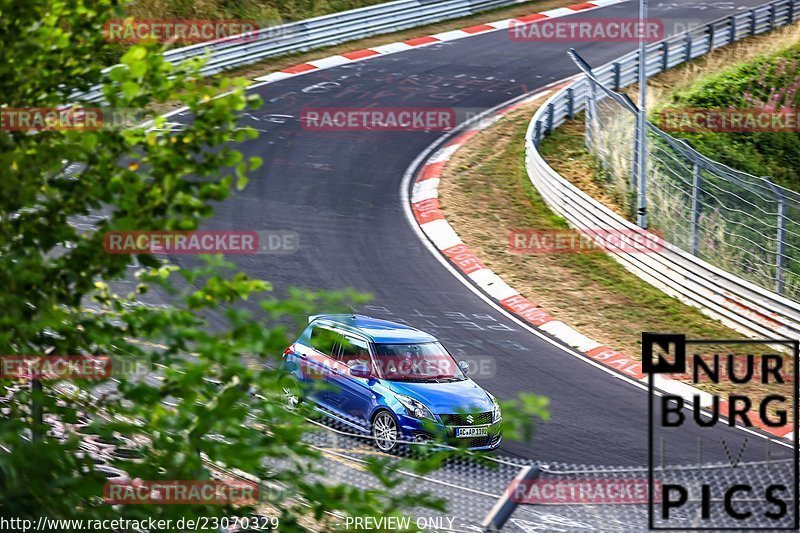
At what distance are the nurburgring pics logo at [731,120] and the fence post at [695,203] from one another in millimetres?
8241

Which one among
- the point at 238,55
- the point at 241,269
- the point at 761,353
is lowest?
the point at 761,353

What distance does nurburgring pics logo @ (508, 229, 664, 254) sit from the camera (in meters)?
19.7

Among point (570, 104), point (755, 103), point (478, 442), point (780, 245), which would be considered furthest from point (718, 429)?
point (755, 103)

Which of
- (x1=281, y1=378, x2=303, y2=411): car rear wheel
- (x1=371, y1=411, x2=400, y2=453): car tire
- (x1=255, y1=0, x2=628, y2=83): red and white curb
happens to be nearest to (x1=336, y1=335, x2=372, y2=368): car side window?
(x1=371, y1=411, x2=400, y2=453): car tire

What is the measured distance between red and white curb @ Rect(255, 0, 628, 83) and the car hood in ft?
58.3

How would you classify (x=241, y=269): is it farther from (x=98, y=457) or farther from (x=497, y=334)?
(x=98, y=457)

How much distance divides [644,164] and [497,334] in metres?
5.31

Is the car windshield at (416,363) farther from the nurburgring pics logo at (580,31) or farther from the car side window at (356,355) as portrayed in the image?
the nurburgring pics logo at (580,31)

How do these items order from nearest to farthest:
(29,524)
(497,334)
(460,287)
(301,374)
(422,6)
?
(29,524) < (301,374) < (497,334) < (460,287) < (422,6)

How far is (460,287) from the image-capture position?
1861 cm

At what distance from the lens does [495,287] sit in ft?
61.5

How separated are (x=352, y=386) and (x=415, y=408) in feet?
3.41

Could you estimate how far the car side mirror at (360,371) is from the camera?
1282 cm

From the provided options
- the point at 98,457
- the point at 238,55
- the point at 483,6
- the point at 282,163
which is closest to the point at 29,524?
the point at 98,457
